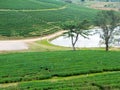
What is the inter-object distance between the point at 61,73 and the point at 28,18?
2491 inches

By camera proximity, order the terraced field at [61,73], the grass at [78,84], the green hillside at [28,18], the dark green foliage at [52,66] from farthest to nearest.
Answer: the green hillside at [28,18]
the dark green foliage at [52,66]
the terraced field at [61,73]
the grass at [78,84]

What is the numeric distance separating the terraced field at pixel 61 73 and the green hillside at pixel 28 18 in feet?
134

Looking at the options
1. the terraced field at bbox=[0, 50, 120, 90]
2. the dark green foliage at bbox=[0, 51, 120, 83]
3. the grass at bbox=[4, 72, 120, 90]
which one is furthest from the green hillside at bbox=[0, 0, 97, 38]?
the grass at bbox=[4, 72, 120, 90]

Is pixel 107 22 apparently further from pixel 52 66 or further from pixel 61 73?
pixel 61 73

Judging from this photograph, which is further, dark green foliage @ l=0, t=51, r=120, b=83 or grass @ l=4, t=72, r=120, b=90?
dark green foliage @ l=0, t=51, r=120, b=83

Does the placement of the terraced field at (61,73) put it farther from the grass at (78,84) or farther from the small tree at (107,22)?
the small tree at (107,22)

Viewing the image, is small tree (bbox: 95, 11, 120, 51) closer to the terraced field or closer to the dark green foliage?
→ the dark green foliage

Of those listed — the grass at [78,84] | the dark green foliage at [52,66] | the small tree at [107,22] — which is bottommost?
the grass at [78,84]

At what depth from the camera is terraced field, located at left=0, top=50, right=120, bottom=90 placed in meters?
23.9

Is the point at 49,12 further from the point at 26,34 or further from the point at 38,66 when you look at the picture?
the point at 38,66

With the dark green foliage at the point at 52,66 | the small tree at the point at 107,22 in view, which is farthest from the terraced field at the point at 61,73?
the small tree at the point at 107,22

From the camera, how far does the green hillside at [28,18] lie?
77250 millimetres

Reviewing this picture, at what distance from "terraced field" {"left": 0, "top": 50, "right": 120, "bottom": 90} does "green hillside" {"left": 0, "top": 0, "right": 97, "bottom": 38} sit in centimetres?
4096

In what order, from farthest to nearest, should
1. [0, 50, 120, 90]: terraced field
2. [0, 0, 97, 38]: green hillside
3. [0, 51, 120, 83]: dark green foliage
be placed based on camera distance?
[0, 0, 97, 38]: green hillside
[0, 51, 120, 83]: dark green foliage
[0, 50, 120, 90]: terraced field
